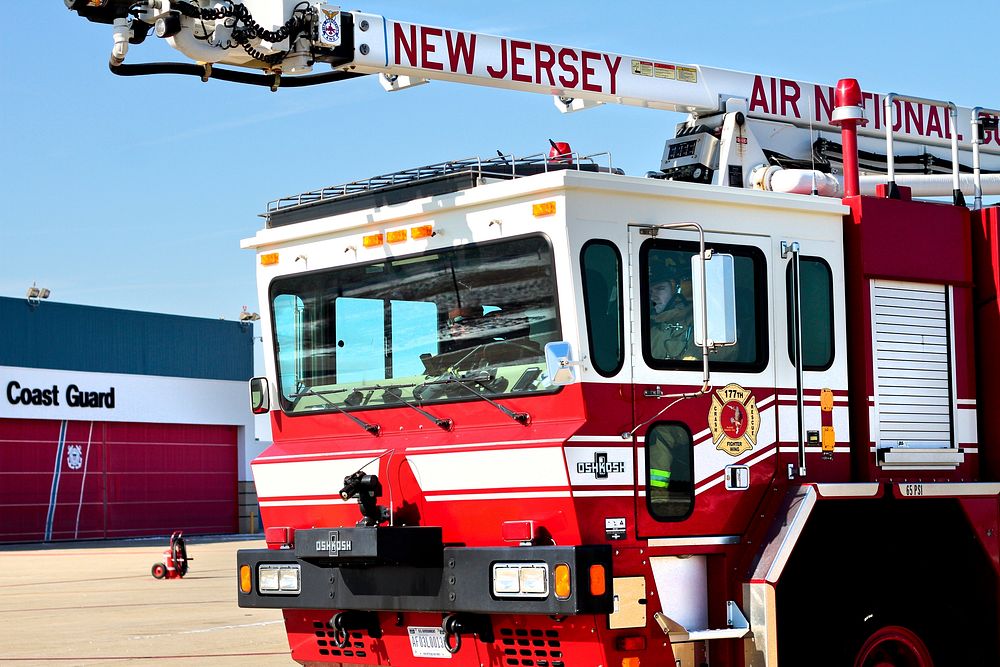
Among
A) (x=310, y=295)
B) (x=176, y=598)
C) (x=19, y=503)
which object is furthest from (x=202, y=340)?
(x=310, y=295)

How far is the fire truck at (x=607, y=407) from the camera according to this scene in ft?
24.9

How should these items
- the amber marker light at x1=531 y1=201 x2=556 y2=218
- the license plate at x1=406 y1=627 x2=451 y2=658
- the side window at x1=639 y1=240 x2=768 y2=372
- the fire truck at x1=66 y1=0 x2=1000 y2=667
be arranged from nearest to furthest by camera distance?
the fire truck at x1=66 y1=0 x2=1000 y2=667
the amber marker light at x1=531 y1=201 x2=556 y2=218
the side window at x1=639 y1=240 x2=768 y2=372
the license plate at x1=406 y1=627 x2=451 y2=658

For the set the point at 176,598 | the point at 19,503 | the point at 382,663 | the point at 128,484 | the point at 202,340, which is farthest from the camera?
the point at 202,340

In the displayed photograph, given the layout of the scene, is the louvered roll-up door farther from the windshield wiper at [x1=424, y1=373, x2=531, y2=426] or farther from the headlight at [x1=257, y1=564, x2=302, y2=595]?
the headlight at [x1=257, y1=564, x2=302, y2=595]

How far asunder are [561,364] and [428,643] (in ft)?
5.97

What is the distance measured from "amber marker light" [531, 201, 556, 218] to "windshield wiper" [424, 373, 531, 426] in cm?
93

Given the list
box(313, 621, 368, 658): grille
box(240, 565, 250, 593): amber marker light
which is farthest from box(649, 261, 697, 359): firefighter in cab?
box(240, 565, 250, 593): amber marker light

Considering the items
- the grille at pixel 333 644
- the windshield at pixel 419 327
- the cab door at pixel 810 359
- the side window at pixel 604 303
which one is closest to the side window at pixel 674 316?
the side window at pixel 604 303

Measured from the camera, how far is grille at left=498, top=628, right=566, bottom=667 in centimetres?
756

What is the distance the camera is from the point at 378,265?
8.66m

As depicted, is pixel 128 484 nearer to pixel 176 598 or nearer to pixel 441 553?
pixel 176 598

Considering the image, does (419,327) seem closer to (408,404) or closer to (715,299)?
(408,404)

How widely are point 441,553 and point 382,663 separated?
1.02 metres

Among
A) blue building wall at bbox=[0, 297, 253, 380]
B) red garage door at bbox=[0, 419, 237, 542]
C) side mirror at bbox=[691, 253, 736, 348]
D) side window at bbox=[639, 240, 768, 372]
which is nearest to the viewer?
side mirror at bbox=[691, 253, 736, 348]
